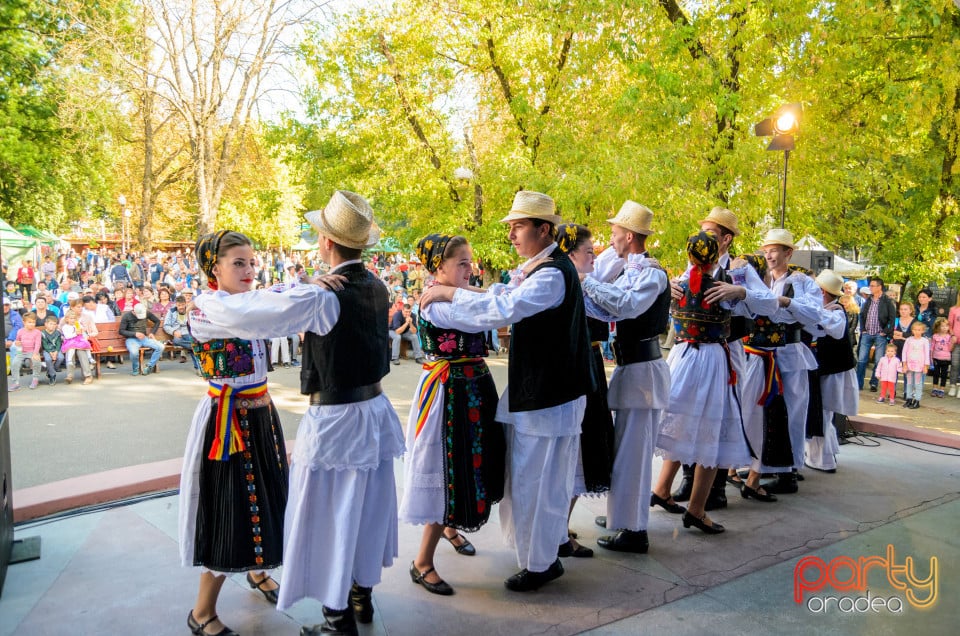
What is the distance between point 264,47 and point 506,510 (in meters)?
14.0

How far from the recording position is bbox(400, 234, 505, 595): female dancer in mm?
3748

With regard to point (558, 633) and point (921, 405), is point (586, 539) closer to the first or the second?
point (558, 633)

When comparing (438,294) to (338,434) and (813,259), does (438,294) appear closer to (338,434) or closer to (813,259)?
(338,434)

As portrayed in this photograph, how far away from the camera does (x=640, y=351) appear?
4348 millimetres

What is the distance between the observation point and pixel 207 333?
10.2 feet

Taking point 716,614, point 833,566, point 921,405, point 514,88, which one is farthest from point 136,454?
point 921,405

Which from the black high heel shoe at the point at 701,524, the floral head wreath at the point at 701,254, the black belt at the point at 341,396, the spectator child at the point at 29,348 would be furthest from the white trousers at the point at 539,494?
the spectator child at the point at 29,348

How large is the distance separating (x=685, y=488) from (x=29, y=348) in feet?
33.5

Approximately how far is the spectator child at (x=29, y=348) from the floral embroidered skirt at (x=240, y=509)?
904cm

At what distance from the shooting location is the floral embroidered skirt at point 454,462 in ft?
12.3

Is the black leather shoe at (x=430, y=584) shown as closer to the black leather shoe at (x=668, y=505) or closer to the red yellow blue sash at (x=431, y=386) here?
the red yellow blue sash at (x=431, y=386)

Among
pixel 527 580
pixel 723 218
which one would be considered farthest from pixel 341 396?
pixel 723 218

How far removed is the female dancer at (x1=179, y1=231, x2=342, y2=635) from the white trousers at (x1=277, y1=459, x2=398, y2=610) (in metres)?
0.19

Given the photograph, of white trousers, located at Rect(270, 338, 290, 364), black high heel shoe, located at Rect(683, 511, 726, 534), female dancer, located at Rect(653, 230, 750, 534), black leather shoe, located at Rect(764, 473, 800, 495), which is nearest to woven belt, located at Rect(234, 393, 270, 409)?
female dancer, located at Rect(653, 230, 750, 534)
